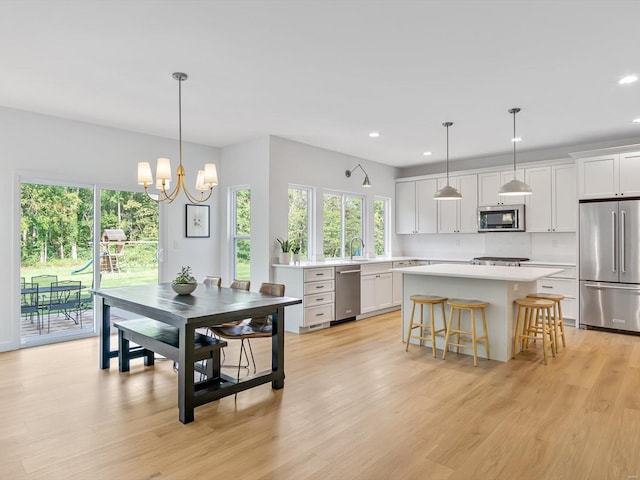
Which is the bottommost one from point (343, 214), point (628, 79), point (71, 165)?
point (343, 214)

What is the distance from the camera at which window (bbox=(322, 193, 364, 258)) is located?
6664 mm

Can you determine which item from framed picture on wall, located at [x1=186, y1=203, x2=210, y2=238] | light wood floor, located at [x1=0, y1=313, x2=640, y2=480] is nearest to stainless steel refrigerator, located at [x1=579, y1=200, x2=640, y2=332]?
light wood floor, located at [x1=0, y1=313, x2=640, y2=480]

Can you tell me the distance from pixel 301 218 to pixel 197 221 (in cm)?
159

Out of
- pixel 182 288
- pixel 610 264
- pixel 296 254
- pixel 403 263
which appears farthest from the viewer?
pixel 403 263

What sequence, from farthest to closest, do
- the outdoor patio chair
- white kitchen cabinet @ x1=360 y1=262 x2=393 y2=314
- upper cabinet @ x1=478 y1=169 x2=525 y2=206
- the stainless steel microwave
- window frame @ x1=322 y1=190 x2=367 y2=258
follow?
window frame @ x1=322 y1=190 x2=367 y2=258 → upper cabinet @ x1=478 y1=169 x2=525 y2=206 → the stainless steel microwave → white kitchen cabinet @ x1=360 y1=262 x2=393 y2=314 → the outdoor patio chair

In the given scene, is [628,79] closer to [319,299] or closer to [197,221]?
[319,299]

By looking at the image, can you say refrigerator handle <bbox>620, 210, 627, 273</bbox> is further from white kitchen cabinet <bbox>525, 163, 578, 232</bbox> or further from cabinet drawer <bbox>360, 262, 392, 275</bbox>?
cabinet drawer <bbox>360, 262, 392, 275</bbox>

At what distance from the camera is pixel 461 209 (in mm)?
7090

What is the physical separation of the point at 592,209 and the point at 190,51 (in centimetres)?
536

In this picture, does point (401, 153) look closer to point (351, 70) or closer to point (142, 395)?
point (351, 70)

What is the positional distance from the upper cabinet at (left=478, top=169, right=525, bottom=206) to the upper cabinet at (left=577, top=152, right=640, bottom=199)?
38.2 inches

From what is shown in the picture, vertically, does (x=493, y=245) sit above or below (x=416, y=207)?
below

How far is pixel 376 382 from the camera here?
3.52 metres

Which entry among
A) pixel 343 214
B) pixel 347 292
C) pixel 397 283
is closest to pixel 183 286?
pixel 347 292
